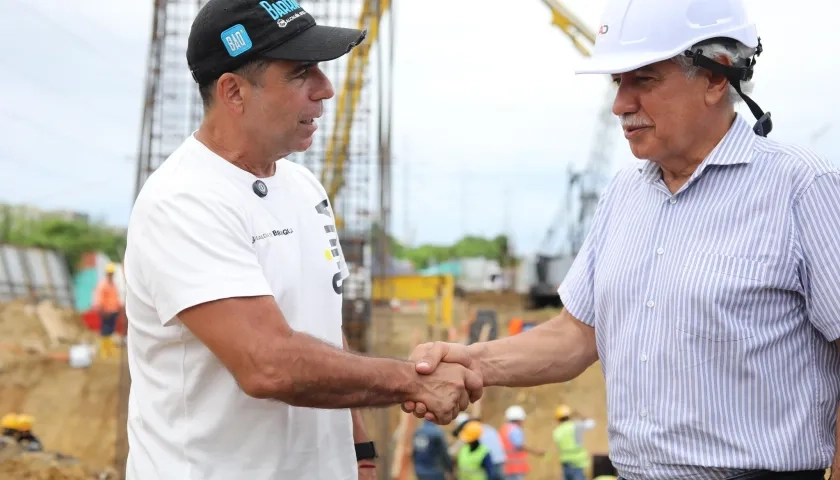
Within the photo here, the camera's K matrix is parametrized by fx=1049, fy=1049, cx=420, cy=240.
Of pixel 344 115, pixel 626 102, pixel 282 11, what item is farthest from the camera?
pixel 344 115

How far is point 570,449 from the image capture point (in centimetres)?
1573

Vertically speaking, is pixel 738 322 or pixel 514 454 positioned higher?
pixel 738 322

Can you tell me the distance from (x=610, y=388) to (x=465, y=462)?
10656mm

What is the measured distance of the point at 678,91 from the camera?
11.0 feet

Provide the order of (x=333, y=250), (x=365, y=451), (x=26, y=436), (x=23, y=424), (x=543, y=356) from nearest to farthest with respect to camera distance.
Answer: (x=333, y=250) < (x=543, y=356) < (x=365, y=451) < (x=26, y=436) < (x=23, y=424)

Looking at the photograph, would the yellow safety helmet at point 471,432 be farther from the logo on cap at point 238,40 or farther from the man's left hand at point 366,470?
the logo on cap at point 238,40

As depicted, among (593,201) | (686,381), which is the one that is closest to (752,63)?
(686,381)

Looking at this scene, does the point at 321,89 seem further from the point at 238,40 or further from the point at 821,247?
the point at 821,247

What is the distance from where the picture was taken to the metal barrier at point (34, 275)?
38000 mm

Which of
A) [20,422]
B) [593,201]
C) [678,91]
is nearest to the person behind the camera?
[678,91]

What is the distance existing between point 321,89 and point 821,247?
5.64 feet

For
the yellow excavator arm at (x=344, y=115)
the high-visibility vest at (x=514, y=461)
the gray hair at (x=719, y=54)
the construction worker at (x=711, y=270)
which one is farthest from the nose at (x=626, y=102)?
the yellow excavator arm at (x=344, y=115)

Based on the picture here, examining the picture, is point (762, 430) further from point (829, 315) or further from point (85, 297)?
point (85, 297)

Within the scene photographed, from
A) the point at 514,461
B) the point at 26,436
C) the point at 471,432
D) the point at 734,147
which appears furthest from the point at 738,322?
the point at 26,436
